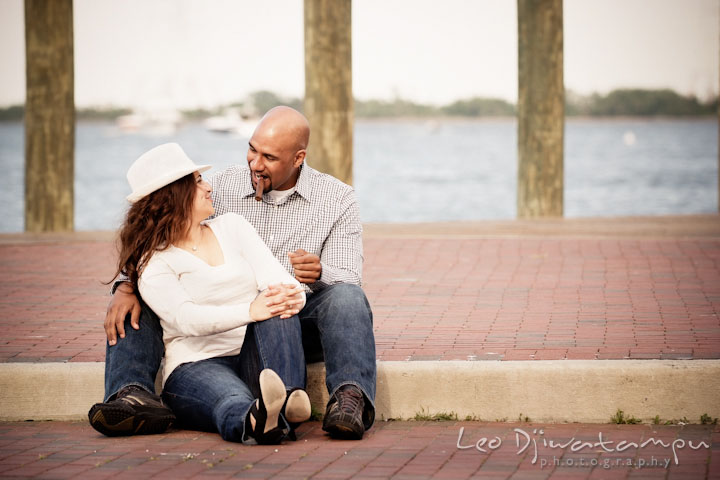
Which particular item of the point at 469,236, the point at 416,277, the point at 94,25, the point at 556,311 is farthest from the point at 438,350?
the point at 94,25

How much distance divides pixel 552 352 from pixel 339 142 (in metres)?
5.80

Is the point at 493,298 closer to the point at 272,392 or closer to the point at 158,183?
the point at 158,183

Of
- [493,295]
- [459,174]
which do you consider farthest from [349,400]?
[459,174]

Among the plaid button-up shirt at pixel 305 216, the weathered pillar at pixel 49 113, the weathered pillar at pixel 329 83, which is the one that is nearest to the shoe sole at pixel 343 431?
the plaid button-up shirt at pixel 305 216

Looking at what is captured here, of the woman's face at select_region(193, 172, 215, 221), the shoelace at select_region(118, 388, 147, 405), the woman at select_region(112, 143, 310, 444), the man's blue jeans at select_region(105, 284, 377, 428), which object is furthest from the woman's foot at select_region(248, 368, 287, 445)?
the woman's face at select_region(193, 172, 215, 221)

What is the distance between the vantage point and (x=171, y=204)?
457 centimetres

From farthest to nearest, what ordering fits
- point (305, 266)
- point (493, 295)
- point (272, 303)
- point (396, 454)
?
point (493, 295) → point (305, 266) → point (272, 303) → point (396, 454)

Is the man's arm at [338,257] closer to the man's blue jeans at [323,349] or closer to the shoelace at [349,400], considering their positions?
the man's blue jeans at [323,349]

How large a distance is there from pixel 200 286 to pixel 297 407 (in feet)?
2.15

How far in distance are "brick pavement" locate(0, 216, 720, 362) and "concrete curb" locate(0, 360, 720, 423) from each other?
497 mm

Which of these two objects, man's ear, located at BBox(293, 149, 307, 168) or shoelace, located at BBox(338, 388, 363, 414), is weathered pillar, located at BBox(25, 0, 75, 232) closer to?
man's ear, located at BBox(293, 149, 307, 168)

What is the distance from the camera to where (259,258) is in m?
4.62

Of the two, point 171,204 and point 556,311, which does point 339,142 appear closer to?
point 556,311

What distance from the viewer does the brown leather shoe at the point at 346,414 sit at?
4.28 metres
